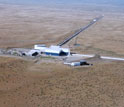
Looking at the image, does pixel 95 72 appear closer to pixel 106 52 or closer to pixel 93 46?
pixel 106 52

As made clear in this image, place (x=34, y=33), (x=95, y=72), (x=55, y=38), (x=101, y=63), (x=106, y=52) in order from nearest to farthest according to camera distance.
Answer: (x=95, y=72) < (x=101, y=63) < (x=106, y=52) < (x=55, y=38) < (x=34, y=33)

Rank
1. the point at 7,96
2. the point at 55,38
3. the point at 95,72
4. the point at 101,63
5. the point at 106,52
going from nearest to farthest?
the point at 7,96
the point at 95,72
the point at 101,63
the point at 106,52
the point at 55,38

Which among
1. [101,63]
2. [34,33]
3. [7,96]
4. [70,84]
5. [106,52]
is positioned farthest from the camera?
[34,33]

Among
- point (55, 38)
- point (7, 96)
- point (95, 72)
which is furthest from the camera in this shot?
point (55, 38)

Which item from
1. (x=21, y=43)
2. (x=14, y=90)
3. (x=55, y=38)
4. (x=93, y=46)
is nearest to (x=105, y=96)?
(x=14, y=90)

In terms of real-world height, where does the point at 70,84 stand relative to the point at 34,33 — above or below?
below

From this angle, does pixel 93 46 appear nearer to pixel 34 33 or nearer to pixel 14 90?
pixel 34 33

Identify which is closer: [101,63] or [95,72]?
[95,72]

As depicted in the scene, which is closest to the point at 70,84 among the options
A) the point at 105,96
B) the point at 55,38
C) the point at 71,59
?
the point at 105,96

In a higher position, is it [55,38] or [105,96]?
[55,38]

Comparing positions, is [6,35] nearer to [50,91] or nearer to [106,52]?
[106,52]
